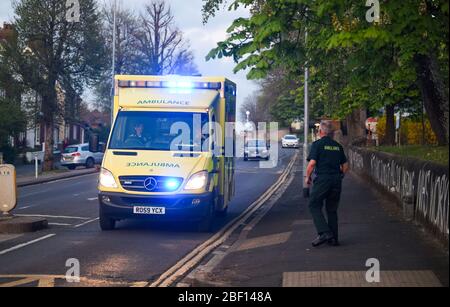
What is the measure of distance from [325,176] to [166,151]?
4.12m

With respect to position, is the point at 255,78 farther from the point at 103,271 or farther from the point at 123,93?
the point at 103,271

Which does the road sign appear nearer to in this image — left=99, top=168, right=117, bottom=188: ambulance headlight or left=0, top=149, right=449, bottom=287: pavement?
left=0, top=149, right=449, bottom=287: pavement

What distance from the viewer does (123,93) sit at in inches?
584

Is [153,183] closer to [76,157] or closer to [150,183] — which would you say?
[150,183]

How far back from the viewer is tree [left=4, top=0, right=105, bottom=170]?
38469mm

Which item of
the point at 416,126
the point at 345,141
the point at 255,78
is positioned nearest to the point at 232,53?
the point at 255,78

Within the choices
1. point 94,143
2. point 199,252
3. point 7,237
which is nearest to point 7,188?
point 7,237

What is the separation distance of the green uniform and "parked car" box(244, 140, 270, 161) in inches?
1565

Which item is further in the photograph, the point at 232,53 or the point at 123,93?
the point at 123,93

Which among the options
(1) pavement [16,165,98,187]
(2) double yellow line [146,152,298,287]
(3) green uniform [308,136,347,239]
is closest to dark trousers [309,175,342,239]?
(3) green uniform [308,136,347,239]

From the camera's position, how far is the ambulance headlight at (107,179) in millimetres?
13805

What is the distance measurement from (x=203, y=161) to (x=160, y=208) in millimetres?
1227

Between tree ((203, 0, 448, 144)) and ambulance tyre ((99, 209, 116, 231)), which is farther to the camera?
ambulance tyre ((99, 209, 116, 231))
